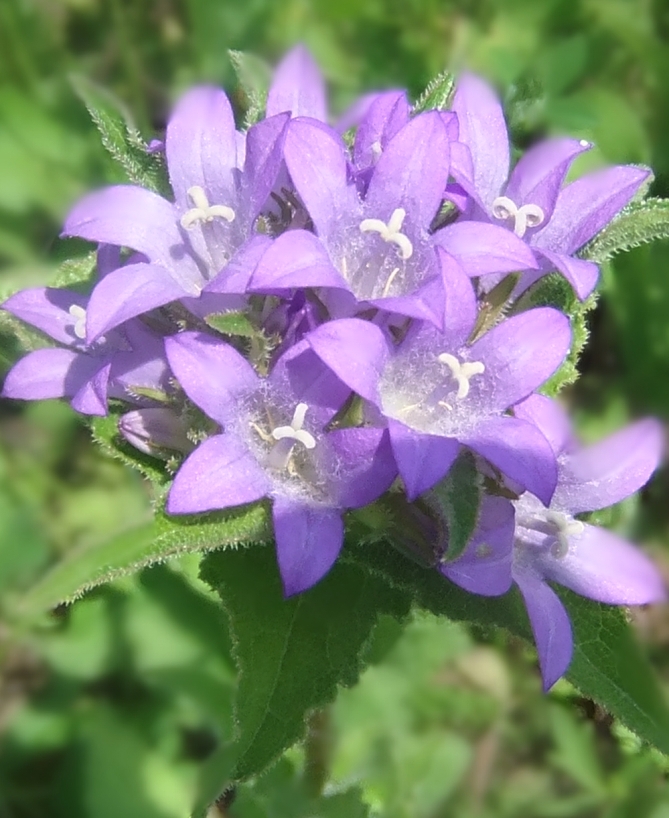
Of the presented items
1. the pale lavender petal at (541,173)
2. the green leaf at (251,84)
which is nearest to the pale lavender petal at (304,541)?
the pale lavender petal at (541,173)

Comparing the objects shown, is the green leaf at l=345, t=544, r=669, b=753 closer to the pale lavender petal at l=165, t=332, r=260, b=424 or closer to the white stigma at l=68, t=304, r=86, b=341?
the pale lavender petal at l=165, t=332, r=260, b=424

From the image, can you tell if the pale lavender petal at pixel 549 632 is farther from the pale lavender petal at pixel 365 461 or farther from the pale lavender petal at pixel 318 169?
the pale lavender petal at pixel 318 169

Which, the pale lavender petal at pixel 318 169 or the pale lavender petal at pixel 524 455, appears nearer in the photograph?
the pale lavender petal at pixel 524 455

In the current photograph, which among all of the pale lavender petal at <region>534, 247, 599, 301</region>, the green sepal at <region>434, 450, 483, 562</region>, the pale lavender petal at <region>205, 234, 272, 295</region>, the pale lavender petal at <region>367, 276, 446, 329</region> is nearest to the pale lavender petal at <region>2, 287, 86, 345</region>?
the pale lavender petal at <region>205, 234, 272, 295</region>

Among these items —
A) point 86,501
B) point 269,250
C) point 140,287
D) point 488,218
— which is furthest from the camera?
point 86,501

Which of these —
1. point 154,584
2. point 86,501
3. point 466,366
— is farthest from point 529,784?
point 466,366

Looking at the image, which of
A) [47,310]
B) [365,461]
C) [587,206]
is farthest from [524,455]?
[47,310]

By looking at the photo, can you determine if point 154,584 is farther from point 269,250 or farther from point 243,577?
point 269,250
